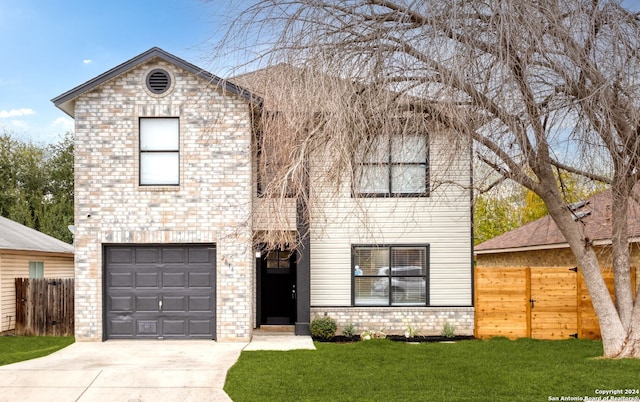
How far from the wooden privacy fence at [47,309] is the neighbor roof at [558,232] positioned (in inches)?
442

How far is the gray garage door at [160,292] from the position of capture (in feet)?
39.5

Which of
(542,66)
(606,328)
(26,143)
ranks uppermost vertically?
(26,143)

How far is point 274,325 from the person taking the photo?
14.3 meters

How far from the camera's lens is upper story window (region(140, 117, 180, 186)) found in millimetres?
12008

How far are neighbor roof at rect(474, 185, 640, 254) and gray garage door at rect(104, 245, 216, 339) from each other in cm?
731

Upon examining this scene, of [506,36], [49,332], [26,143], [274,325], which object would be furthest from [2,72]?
[506,36]

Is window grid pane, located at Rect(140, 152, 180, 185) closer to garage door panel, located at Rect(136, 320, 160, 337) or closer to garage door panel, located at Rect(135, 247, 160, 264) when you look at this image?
garage door panel, located at Rect(135, 247, 160, 264)

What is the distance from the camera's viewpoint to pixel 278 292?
14367 mm

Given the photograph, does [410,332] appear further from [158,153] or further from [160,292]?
[158,153]

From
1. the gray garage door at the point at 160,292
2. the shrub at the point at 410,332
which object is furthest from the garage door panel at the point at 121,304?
the shrub at the point at 410,332

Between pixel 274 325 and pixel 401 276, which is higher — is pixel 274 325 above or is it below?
below

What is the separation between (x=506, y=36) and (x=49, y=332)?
1259 centimetres

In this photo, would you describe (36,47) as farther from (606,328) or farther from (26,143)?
(606,328)

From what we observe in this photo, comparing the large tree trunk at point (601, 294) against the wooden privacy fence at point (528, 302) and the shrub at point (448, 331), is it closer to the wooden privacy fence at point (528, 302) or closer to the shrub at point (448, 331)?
the wooden privacy fence at point (528, 302)
